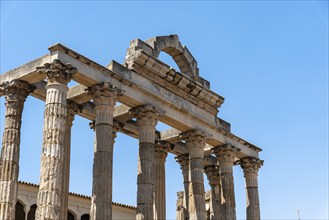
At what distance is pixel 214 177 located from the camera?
35438 millimetres

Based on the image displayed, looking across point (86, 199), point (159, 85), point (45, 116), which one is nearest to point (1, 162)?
point (45, 116)

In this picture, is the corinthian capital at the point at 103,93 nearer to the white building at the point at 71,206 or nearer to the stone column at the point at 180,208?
the white building at the point at 71,206

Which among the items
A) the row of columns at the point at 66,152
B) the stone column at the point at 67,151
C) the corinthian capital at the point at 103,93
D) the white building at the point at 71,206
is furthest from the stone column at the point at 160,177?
the corinthian capital at the point at 103,93

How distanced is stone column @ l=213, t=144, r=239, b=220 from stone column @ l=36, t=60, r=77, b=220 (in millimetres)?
11821

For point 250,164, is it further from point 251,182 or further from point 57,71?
point 57,71

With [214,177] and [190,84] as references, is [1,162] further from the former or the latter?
[214,177]

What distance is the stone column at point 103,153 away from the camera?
23062mm

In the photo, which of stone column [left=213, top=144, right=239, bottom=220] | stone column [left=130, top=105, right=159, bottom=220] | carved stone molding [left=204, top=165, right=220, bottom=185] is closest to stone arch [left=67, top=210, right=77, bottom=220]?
carved stone molding [left=204, top=165, right=220, bottom=185]

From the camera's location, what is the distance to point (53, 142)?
21.9 m

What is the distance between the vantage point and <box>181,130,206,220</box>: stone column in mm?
28953

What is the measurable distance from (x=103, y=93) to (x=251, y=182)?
1317 cm

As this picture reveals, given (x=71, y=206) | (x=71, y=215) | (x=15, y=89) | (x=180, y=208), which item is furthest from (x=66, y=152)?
(x=180, y=208)

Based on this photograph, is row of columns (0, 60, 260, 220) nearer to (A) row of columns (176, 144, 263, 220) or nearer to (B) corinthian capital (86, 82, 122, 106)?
(B) corinthian capital (86, 82, 122, 106)

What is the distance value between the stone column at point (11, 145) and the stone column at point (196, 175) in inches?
361
